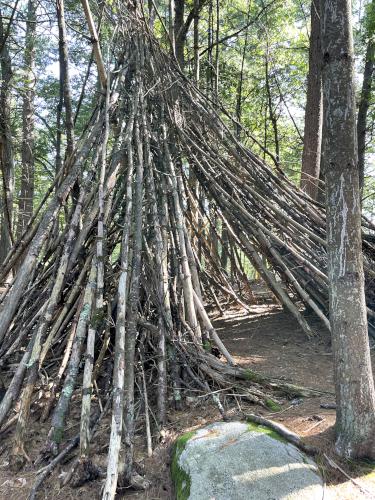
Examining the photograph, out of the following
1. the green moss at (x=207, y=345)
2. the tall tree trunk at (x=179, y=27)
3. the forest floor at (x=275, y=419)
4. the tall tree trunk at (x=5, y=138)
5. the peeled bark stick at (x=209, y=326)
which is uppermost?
the tall tree trunk at (x=179, y=27)

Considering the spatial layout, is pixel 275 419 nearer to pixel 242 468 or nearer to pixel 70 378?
pixel 242 468

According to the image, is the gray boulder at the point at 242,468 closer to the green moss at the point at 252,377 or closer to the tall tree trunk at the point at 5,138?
the green moss at the point at 252,377

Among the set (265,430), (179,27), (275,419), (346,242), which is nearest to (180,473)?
(265,430)

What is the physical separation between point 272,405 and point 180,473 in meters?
1.01

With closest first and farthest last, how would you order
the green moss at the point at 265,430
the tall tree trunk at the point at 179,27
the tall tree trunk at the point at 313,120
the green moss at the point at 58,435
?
1. the green moss at the point at 265,430
2. the green moss at the point at 58,435
3. the tall tree trunk at the point at 313,120
4. the tall tree trunk at the point at 179,27

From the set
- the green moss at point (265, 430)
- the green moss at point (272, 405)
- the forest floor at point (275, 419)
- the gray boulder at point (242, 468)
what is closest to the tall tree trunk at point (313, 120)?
the forest floor at point (275, 419)

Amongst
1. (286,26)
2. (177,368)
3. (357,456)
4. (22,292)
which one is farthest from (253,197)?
(286,26)

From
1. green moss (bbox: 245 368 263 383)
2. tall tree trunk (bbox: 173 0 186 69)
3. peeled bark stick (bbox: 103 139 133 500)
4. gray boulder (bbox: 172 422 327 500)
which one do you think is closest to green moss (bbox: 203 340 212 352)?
green moss (bbox: 245 368 263 383)

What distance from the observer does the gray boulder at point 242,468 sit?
2.15m

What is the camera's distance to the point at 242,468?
229 centimetres

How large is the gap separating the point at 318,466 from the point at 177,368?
4.37 feet

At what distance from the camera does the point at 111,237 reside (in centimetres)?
438

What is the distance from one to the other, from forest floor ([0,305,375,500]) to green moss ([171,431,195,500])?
84 mm

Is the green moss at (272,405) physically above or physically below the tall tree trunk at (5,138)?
below
